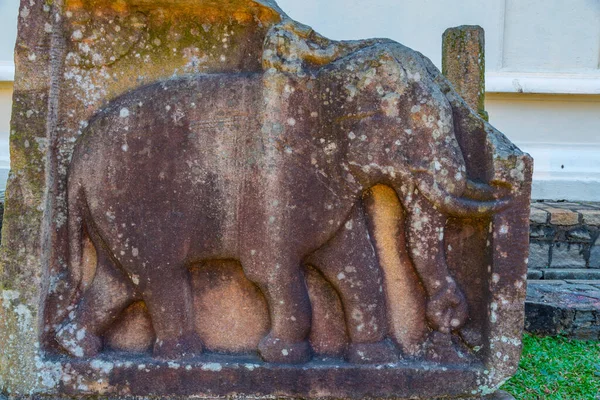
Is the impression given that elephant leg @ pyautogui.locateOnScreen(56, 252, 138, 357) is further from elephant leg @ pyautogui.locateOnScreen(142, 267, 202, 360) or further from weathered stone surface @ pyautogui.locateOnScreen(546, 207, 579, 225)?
weathered stone surface @ pyautogui.locateOnScreen(546, 207, 579, 225)

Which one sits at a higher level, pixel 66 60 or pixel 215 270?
pixel 66 60

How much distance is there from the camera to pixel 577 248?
4965mm

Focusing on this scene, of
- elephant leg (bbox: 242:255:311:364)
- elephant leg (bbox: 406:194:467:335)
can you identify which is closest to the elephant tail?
elephant leg (bbox: 242:255:311:364)

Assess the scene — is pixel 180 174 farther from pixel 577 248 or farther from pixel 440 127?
pixel 577 248

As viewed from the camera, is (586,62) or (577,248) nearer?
(577,248)

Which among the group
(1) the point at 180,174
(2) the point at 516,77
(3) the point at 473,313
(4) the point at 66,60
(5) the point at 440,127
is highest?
(2) the point at 516,77

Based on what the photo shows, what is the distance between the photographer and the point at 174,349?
8.35 ft

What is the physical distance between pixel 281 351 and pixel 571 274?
10.6 feet

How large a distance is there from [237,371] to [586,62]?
502 cm

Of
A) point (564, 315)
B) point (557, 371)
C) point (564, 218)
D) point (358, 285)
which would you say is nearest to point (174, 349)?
point (358, 285)

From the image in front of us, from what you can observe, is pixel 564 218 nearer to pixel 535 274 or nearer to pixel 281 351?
pixel 535 274

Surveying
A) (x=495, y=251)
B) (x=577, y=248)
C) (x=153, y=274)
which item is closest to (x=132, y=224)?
(x=153, y=274)

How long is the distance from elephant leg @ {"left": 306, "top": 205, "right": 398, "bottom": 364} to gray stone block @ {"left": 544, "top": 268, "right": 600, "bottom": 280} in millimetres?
2779

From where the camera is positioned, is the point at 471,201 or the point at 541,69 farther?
the point at 541,69
